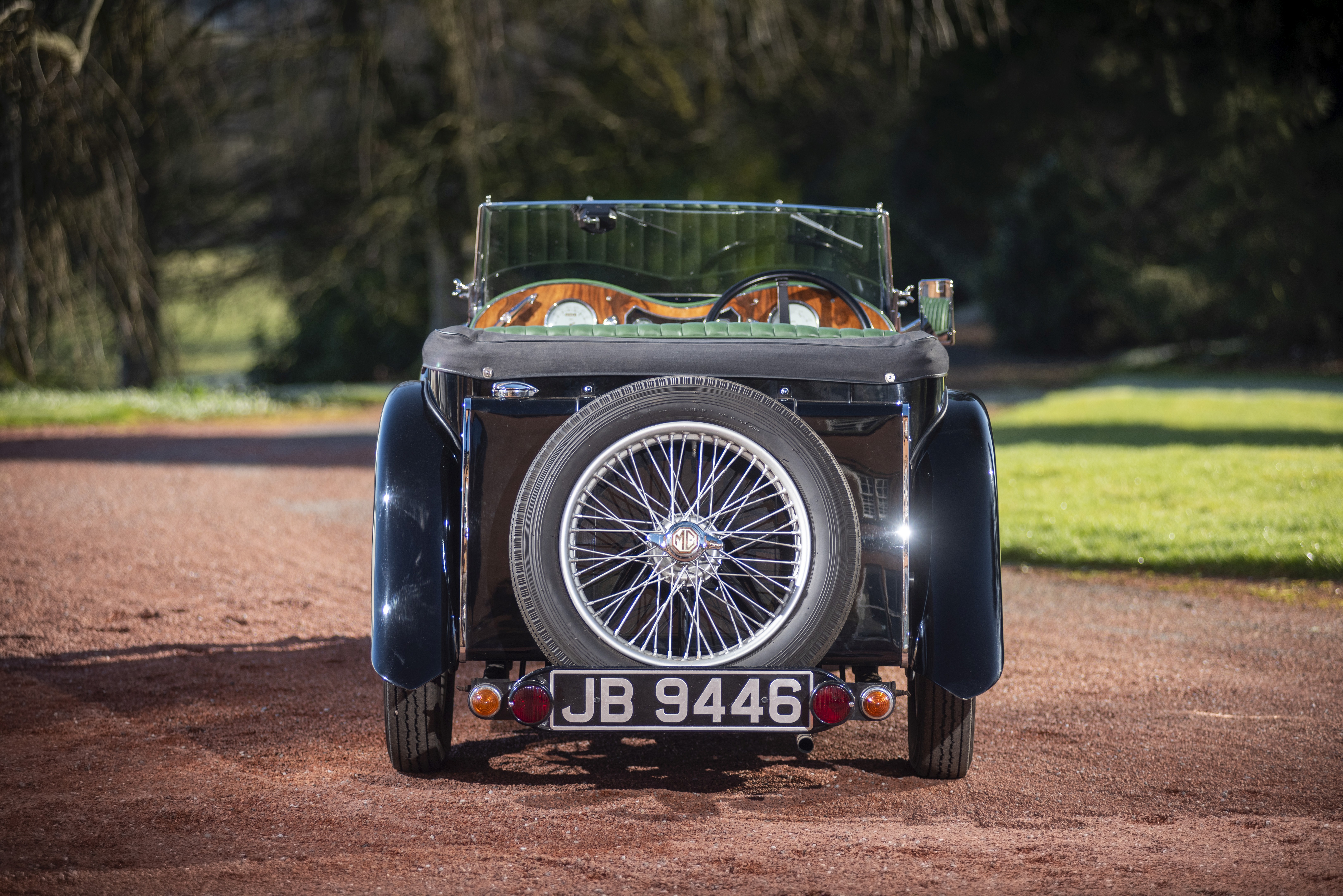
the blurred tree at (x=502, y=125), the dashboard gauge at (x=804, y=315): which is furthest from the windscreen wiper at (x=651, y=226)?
the blurred tree at (x=502, y=125)

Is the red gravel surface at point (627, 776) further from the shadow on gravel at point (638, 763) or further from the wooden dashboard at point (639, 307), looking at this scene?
the wooden dashboard at point (639, 307)

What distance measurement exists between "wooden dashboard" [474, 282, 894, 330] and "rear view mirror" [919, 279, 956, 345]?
0.16m

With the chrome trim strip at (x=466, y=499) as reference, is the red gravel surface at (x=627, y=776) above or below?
below

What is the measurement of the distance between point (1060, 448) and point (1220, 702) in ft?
24.3

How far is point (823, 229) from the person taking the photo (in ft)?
16.6

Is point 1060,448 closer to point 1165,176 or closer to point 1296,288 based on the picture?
point 1296,288

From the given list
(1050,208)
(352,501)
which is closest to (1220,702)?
(352,501)

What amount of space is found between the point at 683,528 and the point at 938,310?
189cm

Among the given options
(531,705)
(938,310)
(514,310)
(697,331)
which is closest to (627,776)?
(531,705)

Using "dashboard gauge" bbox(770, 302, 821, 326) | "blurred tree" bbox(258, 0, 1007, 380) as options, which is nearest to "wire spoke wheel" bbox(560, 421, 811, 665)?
"dashboard gauge" bbox(770, 302, 821, 326)

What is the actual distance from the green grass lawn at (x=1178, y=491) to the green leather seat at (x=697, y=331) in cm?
437

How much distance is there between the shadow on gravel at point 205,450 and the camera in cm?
1204

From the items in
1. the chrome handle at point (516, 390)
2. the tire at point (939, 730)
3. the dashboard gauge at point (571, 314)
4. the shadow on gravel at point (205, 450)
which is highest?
the dashboard gauge at point (571, 314)

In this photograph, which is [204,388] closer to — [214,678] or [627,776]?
[214,678]
